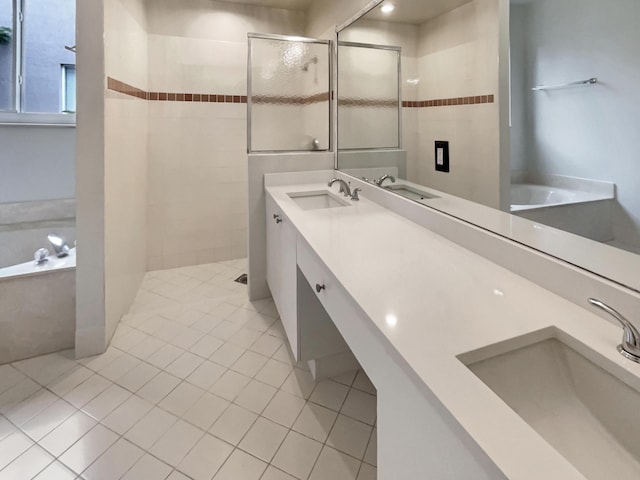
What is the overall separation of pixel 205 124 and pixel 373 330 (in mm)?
2939

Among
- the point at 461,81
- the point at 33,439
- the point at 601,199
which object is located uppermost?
the point at 461,81

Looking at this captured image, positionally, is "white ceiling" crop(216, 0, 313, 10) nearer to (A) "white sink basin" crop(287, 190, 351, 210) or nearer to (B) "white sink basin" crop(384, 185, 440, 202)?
(A) "white sink basin" crop(287, 190, 351, 210)

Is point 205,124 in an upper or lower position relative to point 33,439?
upper

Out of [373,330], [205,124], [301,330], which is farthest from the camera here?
[205,124]

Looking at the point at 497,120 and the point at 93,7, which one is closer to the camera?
the point at 497,120

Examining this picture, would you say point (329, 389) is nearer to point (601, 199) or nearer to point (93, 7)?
point (601, 199)

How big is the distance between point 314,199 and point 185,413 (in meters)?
1.39

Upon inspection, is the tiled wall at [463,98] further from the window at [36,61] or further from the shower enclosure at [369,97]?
the window at [36,61]

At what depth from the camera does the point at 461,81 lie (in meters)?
1.49

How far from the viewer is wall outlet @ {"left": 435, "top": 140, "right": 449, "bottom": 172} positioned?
5.33 feet

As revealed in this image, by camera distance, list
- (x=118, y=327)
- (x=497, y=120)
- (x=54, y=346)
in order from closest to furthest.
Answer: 1. (x=497, y=120)
2. (x=54, y=346)
3. (x=118, y=327)

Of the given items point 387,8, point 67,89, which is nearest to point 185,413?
point 387,8

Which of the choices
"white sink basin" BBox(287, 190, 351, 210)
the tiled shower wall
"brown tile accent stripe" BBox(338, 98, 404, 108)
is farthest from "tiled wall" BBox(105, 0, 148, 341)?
"brown tile accent stripe" BBox(338, 98, 404, 108)

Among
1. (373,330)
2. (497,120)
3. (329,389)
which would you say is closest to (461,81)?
(497,120)
